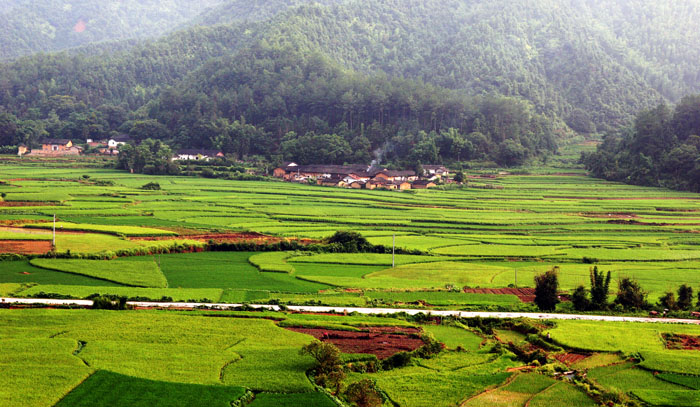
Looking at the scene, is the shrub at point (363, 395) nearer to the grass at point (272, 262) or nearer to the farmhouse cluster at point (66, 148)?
the grass at point (272, 262)

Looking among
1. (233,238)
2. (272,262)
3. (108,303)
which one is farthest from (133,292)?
(233,238)

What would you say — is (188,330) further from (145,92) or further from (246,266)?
(145,92)

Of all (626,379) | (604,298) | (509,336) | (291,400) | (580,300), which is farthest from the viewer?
(604,298)

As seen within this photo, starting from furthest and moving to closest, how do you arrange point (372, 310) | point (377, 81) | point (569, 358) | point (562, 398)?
point (377, 81)
point (372, 310)
point (569, 358)
point (562, 398)

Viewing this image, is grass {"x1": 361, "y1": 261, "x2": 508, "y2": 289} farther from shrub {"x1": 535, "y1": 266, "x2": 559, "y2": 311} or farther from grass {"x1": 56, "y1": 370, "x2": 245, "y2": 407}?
grass {"x1": 56, "y1": 370, "x2": 245, "y2": 407}

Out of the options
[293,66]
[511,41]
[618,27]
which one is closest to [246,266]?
[293,66]

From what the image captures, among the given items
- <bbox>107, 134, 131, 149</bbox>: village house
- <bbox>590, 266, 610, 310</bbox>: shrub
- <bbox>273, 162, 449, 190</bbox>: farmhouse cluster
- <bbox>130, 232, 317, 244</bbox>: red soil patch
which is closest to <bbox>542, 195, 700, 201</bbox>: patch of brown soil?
<bbox>273, 162, 449, 190</bbox>: farmhouse cluster

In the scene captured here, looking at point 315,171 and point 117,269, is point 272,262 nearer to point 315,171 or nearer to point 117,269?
point 117,269
